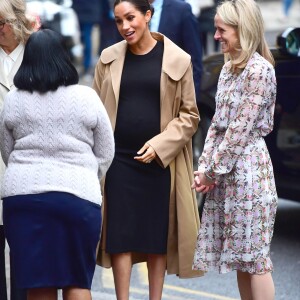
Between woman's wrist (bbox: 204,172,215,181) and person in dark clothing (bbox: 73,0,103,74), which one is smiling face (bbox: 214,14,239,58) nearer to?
woman's wrist (bbox: 204,172,215,181)

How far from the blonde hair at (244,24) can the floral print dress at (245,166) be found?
0.05 m

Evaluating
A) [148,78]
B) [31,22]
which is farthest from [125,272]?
[31,22]

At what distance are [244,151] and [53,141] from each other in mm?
1113

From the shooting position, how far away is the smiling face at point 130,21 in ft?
20.6

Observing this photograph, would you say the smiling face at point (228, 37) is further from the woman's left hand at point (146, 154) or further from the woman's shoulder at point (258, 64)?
the woman's left hand at point (146, 154)

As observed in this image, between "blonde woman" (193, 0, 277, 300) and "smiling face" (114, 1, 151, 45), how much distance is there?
540mm

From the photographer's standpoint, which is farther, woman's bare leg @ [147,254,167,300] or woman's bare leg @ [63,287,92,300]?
woman's bare leg @ [147,254,167,300]

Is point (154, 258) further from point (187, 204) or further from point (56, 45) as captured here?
point (56, 45)

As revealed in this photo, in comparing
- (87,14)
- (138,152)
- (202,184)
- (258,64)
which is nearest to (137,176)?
(138,152)

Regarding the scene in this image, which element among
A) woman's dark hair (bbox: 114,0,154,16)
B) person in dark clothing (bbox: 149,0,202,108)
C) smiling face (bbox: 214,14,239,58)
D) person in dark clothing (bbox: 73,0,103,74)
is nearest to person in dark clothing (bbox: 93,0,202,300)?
woman's dark hair (bbox: 114,0,154,16)

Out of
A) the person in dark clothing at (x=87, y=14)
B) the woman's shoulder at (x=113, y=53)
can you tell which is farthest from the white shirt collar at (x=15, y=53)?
the person in dark clothing at (x=87, y=14)

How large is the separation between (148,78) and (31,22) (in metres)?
0.72

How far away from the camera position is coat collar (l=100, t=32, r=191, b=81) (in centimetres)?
636

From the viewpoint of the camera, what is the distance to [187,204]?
21.3 ft
